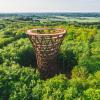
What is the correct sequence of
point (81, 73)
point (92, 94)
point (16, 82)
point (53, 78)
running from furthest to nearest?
point (81, 73)
point (16, 82)
point (53, 78)
point (92, 94)

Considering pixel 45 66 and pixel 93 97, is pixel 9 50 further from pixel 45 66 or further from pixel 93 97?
pixel 93 97

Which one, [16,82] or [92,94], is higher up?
[92,94]

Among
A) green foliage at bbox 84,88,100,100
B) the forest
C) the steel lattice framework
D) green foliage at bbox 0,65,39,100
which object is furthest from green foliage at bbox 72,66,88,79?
green foliage at bbox 84,88,100,100

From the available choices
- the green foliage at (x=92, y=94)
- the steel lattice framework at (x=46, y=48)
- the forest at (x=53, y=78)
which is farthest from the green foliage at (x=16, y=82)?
the green foliage at (x=92, y=94)

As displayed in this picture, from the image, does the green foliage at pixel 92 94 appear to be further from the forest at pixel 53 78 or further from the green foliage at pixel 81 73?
the green foliage at pixel 81 73

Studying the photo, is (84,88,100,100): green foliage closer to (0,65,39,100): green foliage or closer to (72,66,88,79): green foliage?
(72,66,88,79): green foliage

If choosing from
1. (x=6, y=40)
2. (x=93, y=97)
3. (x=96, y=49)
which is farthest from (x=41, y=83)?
(x=6, y=40)

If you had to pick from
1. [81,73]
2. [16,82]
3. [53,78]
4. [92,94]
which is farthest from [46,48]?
[92,94]

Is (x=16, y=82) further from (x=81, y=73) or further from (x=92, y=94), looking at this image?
(x=92, y=94)
